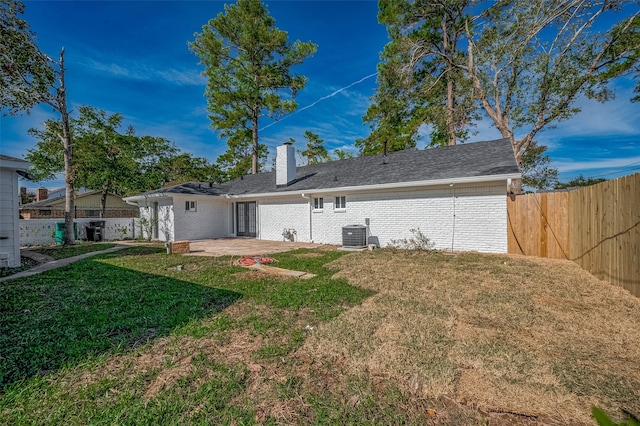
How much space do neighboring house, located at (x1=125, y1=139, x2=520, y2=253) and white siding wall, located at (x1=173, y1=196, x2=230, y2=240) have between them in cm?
5

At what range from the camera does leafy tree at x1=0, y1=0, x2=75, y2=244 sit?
31.1 ft

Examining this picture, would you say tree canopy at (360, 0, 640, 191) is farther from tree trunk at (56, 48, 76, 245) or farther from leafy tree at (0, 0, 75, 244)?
tree trunk at (56, 48, 76, 245)

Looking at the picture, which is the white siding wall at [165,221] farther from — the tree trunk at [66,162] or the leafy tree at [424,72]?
the leafy tree at [424,72]

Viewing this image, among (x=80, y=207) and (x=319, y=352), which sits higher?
(x=80, y=207)

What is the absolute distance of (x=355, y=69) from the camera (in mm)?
18047

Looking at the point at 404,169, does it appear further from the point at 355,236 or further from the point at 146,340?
the point at 146,340

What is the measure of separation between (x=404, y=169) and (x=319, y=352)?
965 centimetres

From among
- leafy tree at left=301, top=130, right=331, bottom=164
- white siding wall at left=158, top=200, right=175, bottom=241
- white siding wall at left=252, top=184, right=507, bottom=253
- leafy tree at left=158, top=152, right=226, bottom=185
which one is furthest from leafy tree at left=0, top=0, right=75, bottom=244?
leafy tree at left=301, top=130, right=331, bottom=164

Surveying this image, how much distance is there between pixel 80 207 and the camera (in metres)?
28.4

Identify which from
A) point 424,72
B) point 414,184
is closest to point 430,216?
point 414,184

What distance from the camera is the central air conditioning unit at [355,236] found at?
10.4 m

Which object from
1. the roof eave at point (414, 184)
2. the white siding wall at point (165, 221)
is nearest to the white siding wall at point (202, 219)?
the white siding wall at point (165, 221)

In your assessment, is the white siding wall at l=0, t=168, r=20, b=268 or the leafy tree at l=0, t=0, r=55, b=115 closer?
the white siding wall at l=0, t=168, r=20, b=268

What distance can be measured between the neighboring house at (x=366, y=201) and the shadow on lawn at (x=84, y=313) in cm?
729
